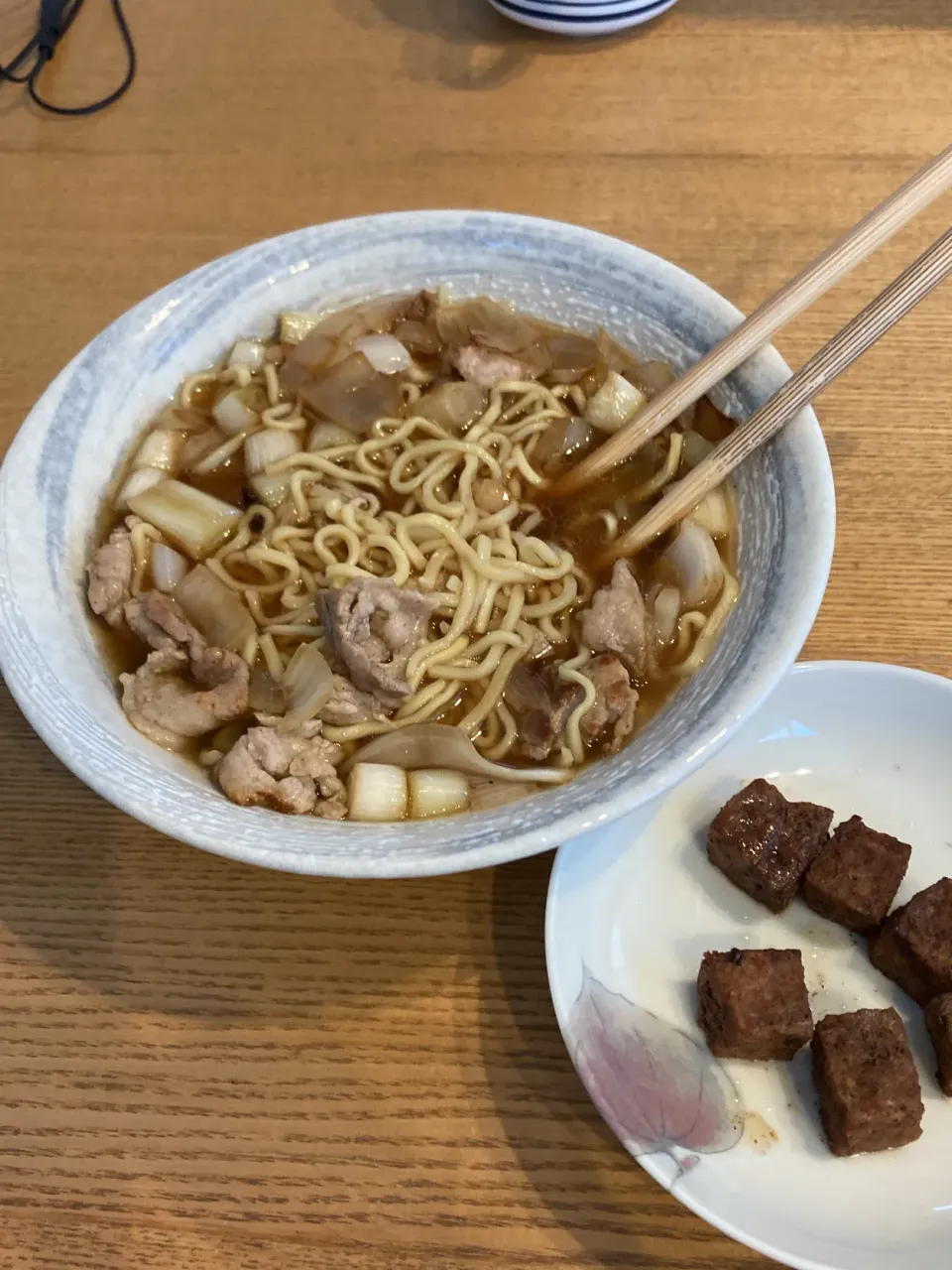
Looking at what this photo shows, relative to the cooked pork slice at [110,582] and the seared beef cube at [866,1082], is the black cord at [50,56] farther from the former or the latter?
the seared beef cube at [866,1082]

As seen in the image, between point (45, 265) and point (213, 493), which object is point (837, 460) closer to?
point (213, 493)

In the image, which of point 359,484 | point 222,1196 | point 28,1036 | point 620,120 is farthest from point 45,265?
point 222,1196

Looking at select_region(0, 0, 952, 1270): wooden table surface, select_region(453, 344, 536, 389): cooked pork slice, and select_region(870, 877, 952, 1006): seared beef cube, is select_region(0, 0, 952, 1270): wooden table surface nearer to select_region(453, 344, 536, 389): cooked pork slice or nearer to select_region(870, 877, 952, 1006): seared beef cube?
select_region(870, 877, 952, 1006): seared beef cube

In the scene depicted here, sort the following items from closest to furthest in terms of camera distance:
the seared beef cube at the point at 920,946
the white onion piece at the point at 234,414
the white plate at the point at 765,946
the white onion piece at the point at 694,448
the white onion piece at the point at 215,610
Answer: the white plate at the point at 765,946 → the seared beef cube at the point at 920,946 → the white onion piece at the point at 215,610 → the white onion piece at the point at 694,448 → the white onion piece at the point at 234,414

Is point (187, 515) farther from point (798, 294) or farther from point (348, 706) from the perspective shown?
point (798, 294)

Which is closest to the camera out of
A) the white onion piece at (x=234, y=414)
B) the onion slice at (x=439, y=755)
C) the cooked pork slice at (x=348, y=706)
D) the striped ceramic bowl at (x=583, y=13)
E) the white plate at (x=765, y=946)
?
the white plate at (x=765, y=946)

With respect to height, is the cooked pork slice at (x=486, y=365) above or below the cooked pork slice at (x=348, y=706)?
above

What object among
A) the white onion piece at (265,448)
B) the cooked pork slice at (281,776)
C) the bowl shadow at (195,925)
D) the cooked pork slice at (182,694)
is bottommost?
the bowl shadow at (195,925)

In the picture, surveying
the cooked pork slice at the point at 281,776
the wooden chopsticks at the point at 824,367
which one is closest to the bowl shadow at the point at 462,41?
the wooden chopsticks at the point at 824,367
